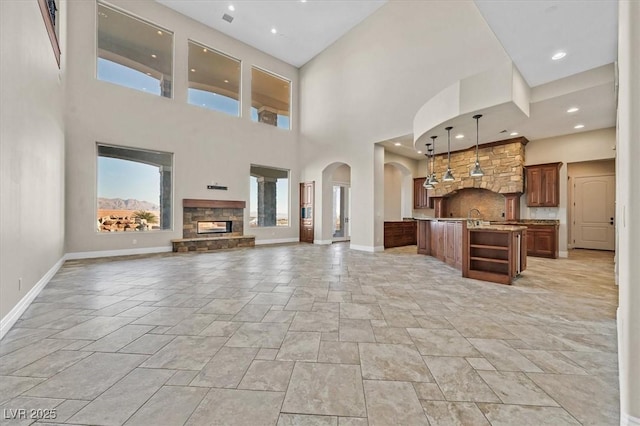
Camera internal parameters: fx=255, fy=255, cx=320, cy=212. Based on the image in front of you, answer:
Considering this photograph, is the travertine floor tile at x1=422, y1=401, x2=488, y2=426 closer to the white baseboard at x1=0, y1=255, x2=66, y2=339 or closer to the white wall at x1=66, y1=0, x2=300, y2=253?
the white baseboard at x1=0, y1=255, x2=66, y2=339

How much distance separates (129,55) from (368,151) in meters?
7.02

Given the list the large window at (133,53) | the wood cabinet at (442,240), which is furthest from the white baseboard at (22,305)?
the wood cabinet at (442,240)

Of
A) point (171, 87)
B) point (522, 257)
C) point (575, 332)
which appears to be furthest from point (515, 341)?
point (171, 87)

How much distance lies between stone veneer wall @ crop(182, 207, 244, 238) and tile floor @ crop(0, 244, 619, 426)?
3.69 m

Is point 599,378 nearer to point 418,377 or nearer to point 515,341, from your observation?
point 515,341

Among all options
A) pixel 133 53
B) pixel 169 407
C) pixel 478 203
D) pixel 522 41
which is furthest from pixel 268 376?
pixel 133 53

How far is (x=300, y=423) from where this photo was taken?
51.1 inches

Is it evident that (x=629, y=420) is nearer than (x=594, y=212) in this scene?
Yes

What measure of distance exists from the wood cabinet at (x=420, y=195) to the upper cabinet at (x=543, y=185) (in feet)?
9.25

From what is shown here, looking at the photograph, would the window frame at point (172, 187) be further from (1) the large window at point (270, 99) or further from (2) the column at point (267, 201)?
(1) the large window at point (270, 99)

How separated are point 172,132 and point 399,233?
763 centimetres

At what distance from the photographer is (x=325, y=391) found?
1.54 meters

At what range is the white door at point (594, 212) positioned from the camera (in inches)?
294

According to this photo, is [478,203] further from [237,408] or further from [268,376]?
[237,408]
